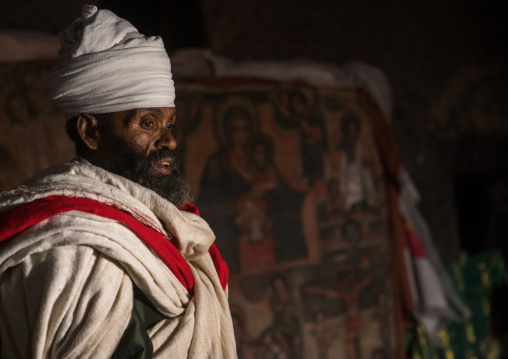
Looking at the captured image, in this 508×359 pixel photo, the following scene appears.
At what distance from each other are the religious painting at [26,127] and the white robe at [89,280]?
1.31 m

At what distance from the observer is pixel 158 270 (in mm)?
1528

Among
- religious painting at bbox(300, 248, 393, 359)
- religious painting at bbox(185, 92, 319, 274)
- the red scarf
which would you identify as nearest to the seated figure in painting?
religious painting at bbox(185, 92, 319, 274)

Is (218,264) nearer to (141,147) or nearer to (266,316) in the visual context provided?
(141,147)

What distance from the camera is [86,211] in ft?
4.86

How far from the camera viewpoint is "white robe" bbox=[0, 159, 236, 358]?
1.38 m

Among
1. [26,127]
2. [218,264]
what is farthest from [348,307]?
[218,264]

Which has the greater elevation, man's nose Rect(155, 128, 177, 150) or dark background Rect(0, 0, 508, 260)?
dark background Rect(0, 0, 508, 260)

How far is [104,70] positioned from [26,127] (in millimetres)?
1420

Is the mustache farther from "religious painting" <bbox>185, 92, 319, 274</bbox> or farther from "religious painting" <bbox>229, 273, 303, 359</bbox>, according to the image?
"religious painting" <bbox>229, 273, 303, 359</bbox>

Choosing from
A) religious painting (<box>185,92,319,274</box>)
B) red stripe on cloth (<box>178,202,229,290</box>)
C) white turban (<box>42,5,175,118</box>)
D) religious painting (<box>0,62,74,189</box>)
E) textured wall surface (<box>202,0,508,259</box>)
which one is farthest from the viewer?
textured wall surface (<box>202,0,508,259</box>)

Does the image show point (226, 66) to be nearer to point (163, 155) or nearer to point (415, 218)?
point (415, 218)

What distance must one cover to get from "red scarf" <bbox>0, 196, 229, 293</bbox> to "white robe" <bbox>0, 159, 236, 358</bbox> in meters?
0.01

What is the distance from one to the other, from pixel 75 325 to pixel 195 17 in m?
2.80

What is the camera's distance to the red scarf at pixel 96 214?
4.76 feet
